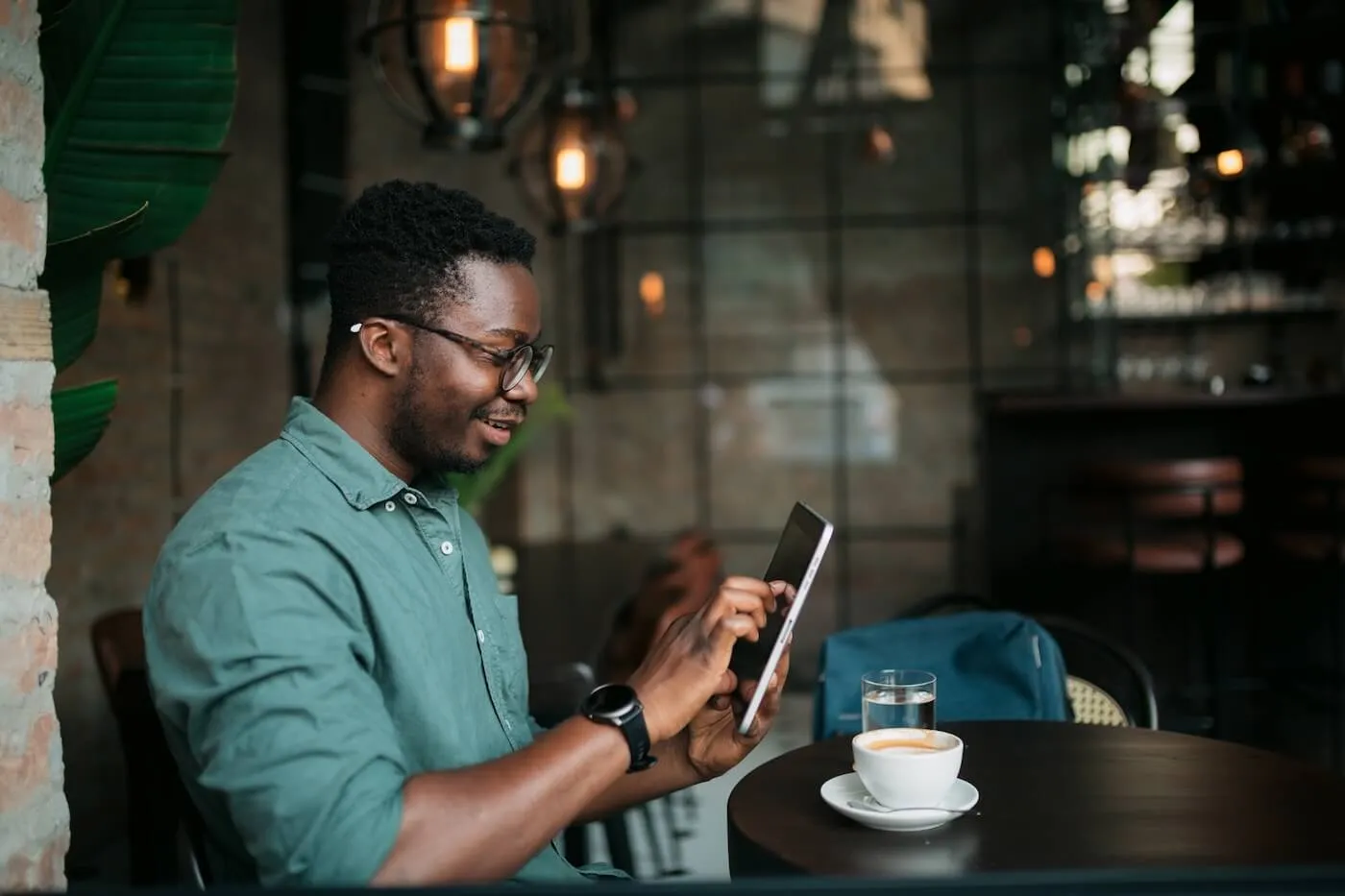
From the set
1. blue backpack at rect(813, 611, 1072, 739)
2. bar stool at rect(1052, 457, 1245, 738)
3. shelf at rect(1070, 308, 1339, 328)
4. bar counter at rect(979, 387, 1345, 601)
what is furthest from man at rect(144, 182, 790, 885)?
shelf at rect(1070, 308, 1339, 328)

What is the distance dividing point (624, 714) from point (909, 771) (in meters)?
0.35

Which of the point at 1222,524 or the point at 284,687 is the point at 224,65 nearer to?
the point at 284,687

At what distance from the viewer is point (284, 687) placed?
1085 millimetres

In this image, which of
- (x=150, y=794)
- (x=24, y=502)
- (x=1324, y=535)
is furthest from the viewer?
(x=1324, y=535)

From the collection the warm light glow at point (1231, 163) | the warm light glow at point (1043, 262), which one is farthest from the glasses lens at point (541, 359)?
the warm light glow at point (1043, 262)

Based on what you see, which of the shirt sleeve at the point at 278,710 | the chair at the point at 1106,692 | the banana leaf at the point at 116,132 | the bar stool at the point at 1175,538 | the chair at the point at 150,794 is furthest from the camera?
the bar stool at the point at 1175,538

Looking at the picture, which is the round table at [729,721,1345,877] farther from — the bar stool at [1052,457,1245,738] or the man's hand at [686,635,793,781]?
the bar stool at [1052,457,1245,738]

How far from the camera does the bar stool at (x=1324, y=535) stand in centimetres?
393

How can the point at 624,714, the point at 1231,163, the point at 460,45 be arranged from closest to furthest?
1. the point at 624,714
2. the point at 460,45
3. the point at 1231,163

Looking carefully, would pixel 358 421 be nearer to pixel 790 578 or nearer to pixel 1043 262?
pixel 790 578

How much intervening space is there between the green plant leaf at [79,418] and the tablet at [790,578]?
912mm

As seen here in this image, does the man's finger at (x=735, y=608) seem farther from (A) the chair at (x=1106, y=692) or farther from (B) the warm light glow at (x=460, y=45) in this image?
(B) the warm light glow at (x=460, y=45)

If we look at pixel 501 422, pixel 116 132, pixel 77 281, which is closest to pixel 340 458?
pixel 501 422

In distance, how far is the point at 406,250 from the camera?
1.38 metres
